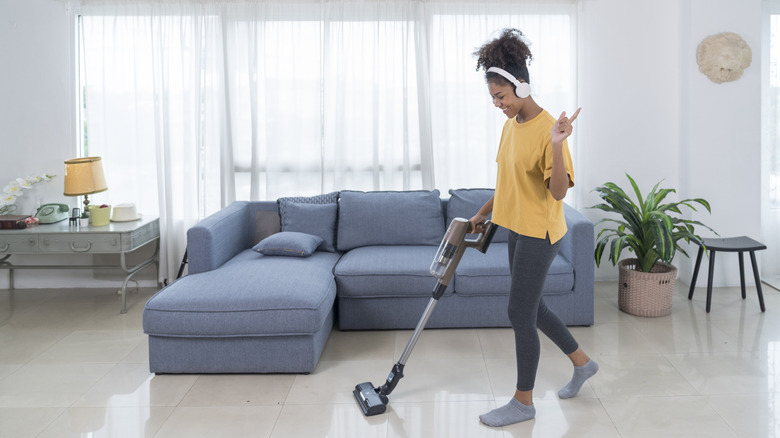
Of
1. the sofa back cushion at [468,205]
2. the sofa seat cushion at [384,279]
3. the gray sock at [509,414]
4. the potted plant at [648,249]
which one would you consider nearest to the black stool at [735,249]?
the potted plant at [648,249]

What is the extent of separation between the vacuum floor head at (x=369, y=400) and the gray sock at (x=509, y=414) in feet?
1.30

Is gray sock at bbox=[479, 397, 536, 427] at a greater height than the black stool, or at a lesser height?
lesser

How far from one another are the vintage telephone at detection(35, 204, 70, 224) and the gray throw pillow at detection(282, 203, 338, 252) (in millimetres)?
1485

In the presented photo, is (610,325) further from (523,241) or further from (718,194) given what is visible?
(523,241)

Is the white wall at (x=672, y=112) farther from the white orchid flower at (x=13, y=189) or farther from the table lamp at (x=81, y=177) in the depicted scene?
the white orchid flower at (x=13, y=189)

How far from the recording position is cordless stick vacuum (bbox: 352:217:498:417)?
258 cm

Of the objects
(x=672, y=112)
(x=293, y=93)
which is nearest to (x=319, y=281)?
(x=293, y=93)

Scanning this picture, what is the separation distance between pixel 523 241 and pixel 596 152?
95.5 inches

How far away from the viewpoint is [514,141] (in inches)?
96.2

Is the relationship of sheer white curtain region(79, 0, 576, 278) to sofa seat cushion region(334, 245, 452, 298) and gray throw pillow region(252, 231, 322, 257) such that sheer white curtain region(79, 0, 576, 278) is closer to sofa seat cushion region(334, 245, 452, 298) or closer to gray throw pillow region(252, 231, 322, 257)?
gray throw pillow region(252, 231, 322, 257)

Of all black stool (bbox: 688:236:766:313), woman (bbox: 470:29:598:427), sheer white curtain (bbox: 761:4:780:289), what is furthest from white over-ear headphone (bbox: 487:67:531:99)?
sheer white curtain (bbox: 761:4:780:289)

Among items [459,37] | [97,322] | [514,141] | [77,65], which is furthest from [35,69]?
[514,141]

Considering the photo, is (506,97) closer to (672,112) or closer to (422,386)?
(422,386)

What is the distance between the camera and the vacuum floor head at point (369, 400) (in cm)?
272
